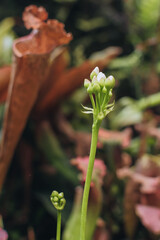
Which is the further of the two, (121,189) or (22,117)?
(121,189)

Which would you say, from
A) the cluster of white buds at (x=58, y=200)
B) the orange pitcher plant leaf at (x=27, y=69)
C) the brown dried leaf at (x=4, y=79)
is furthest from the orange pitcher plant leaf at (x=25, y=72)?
the cluster of white buds at (x=58, y=200)

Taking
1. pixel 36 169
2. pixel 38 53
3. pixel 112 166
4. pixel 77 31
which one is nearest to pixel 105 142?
pixel 112 166

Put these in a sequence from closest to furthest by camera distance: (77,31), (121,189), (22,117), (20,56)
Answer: (20,56) < (22,117) < (121,189) < (77,31)

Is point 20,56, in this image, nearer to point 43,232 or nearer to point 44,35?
point 44,35

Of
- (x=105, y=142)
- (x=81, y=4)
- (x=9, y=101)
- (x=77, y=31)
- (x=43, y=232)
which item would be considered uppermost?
(x=81, y=4)

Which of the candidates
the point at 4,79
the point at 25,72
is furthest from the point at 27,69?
the point at 4,79

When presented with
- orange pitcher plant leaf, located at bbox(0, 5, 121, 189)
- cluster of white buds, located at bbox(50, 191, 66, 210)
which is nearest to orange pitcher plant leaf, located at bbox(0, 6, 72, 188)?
orange pitcher plant leaf, located at bbox(0, 5, 121, 189)

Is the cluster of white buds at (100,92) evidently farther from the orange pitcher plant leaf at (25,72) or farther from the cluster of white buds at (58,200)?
the orange pitcher plant leaf at (25,72)
